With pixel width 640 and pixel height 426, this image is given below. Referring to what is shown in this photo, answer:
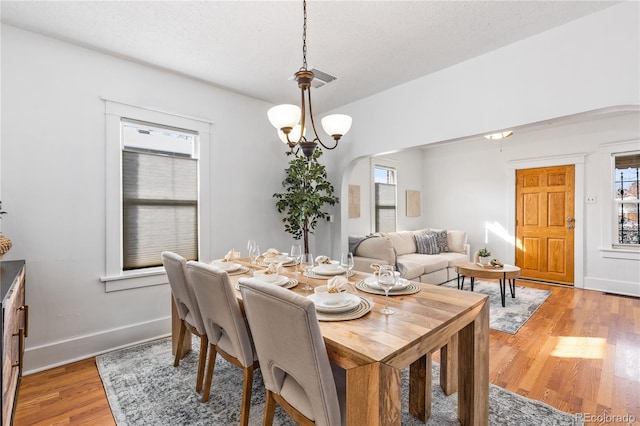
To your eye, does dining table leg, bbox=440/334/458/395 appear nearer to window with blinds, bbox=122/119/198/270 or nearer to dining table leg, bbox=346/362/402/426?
dining table leg, bbox=346/362/402/426

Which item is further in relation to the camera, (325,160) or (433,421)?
(325,160)

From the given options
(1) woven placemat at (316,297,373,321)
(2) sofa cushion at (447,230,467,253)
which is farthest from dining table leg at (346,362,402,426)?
(2) sofa cushion at (447,230,467,253)

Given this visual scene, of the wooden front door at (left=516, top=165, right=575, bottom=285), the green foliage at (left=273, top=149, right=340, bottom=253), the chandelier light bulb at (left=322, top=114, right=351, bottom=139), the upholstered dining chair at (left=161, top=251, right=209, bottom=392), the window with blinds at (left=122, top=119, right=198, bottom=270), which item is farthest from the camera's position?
the wooden front door at (left=516, top=165, right=575, bottom=285)

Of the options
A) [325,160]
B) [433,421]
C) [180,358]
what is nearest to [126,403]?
[180,358]

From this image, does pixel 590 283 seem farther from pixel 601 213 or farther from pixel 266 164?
pixel 266 164

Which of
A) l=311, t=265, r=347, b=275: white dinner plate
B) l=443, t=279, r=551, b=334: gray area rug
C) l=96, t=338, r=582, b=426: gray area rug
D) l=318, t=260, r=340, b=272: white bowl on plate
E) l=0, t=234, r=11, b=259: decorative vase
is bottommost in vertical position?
l=96, t=338, r=582, b=426: gray area rug

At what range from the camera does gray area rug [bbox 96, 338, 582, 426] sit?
1783mm

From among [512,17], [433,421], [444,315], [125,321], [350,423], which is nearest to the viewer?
[350,423]

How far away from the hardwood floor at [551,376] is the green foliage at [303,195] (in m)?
→ 2.30

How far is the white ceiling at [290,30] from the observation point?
2.01m

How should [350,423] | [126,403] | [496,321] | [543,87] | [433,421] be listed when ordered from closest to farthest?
[350,423]
[433,421]
[126,403]
[543,87]
[496,321]

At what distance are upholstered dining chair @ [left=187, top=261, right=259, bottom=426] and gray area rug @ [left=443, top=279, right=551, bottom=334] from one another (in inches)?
107

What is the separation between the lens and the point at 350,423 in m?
1.08

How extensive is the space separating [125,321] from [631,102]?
4.30 metres
